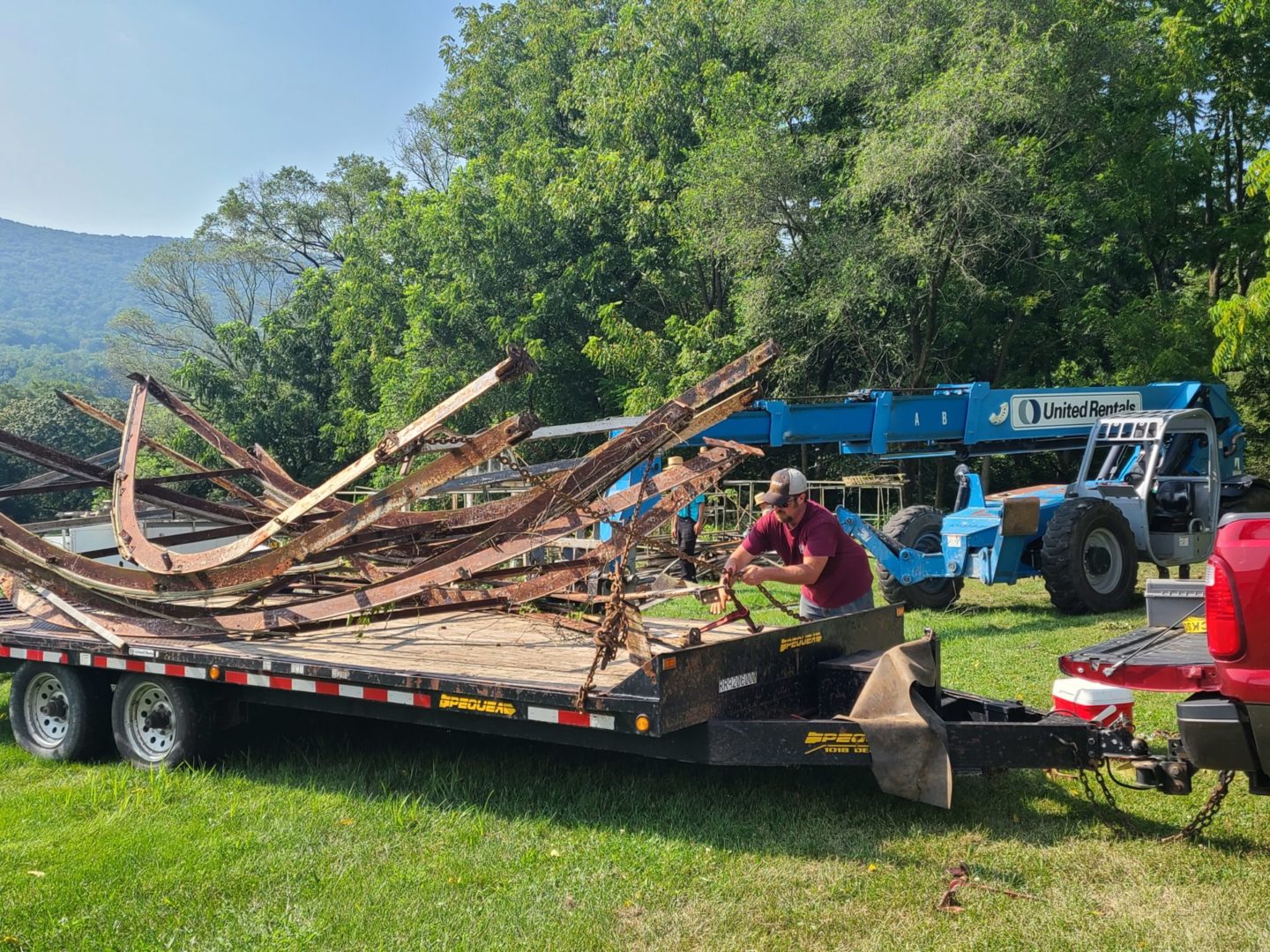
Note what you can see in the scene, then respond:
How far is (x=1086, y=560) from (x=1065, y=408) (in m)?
2.18

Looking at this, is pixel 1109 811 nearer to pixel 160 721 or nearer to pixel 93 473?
pixel 160 721

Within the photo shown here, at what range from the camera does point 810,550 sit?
5.82m

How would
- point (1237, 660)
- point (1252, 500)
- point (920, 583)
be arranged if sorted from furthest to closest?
point (1252, 500), point (920, 583), point (1237, 660)

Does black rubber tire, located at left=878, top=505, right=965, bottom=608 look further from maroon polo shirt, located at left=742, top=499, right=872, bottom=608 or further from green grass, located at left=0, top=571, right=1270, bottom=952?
maroon polo shirt, located at left=742, top=499, right=872, bottom=608

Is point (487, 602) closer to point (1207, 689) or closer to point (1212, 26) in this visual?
point (1207, 689)

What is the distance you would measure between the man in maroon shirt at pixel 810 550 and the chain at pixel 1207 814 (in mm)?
2042

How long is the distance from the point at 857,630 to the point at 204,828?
3.47m

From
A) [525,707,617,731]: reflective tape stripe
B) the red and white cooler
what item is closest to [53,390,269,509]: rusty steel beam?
[525,707,617,731]: reflective tape stripe

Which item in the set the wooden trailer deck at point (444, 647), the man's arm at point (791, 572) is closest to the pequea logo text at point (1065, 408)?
the wooden trailer deck at point (444, 647)

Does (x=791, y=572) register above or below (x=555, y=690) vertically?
above

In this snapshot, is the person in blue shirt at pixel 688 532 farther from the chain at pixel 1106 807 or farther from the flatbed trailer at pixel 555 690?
the chain at pixel 1106 807

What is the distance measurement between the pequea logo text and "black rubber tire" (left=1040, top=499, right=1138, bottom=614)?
144 cm

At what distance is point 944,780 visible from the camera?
4.48m

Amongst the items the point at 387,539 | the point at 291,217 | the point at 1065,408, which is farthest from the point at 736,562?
the point at 291,217
